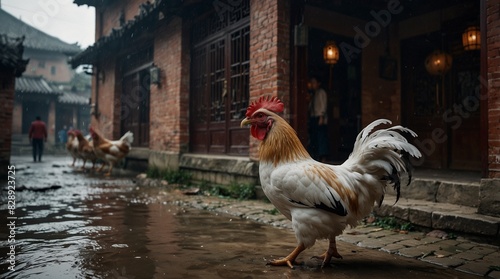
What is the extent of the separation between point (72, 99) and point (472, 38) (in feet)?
104

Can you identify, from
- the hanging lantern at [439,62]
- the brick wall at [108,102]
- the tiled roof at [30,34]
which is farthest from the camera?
the tiled roof at [30,34]

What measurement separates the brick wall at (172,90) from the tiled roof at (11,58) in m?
3.60

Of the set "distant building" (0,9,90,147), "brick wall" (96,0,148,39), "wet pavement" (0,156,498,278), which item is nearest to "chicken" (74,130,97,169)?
"brick wall" (96,0,148,39)

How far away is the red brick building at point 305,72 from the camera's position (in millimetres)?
6352

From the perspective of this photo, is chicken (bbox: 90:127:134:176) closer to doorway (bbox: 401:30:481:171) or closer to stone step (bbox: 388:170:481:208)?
doorway (bbox: 401:30:481:171)

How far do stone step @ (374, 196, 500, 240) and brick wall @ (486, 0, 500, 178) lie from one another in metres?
0.55

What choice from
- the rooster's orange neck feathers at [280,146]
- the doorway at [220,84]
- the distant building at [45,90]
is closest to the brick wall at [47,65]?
the distant building at [45,90]

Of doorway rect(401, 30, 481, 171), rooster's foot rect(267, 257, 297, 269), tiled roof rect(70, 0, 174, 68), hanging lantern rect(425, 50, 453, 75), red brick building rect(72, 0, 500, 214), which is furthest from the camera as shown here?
tiled roof rect(70, 0, 174, 68)

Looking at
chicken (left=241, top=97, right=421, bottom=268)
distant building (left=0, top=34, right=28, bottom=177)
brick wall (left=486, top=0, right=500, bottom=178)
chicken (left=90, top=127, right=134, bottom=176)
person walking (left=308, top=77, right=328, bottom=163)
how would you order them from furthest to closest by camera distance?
chicken (left=90, top=127, right=134, bottom=176) → distant building (left=0, top=34, right=28, bottom=177) → person walking (left=308, top=77, right=328, bottom=163) → brick wall (left=486, top=0, right=500, bottom=178) → chicken (left=241, top=97, right=421, bottom=268)

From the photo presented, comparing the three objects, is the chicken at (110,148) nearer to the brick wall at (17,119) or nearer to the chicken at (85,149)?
the chicken at (85,149)

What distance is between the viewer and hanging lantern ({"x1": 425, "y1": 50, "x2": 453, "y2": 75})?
7.01 m

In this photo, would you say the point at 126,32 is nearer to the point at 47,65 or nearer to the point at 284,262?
the point at 284,262

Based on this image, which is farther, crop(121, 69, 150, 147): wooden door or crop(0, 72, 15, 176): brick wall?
crop(121, 69, 150, 147): wooden door

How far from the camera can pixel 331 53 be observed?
805 centimetres
